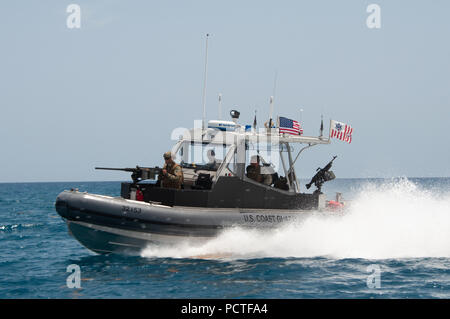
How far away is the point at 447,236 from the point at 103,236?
774 centimetres

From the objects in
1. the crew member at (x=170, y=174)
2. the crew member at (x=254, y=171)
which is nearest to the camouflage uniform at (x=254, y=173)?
the crew member at (x=254, y=171)

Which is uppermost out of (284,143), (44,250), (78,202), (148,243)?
(284,143)

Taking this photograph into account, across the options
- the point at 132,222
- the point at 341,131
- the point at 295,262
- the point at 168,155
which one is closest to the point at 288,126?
the point at 341,131

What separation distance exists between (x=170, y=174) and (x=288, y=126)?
2.95 meters

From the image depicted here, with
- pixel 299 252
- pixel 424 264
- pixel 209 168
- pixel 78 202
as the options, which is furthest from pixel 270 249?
pixel 78 202

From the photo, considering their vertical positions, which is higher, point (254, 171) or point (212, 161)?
point (212, 161)

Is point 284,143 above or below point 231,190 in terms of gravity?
above

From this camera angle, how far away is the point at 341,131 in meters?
12.1

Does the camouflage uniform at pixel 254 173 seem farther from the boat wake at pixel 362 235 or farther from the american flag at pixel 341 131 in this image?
the american flag at pixel 341 131

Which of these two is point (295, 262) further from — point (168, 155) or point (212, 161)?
point (168, 155)

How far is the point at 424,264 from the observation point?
34.6 ft

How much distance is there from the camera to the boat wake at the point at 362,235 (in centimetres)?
1061

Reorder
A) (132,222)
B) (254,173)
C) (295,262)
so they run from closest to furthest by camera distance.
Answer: (132,222) → (295,262) → (254,173)
